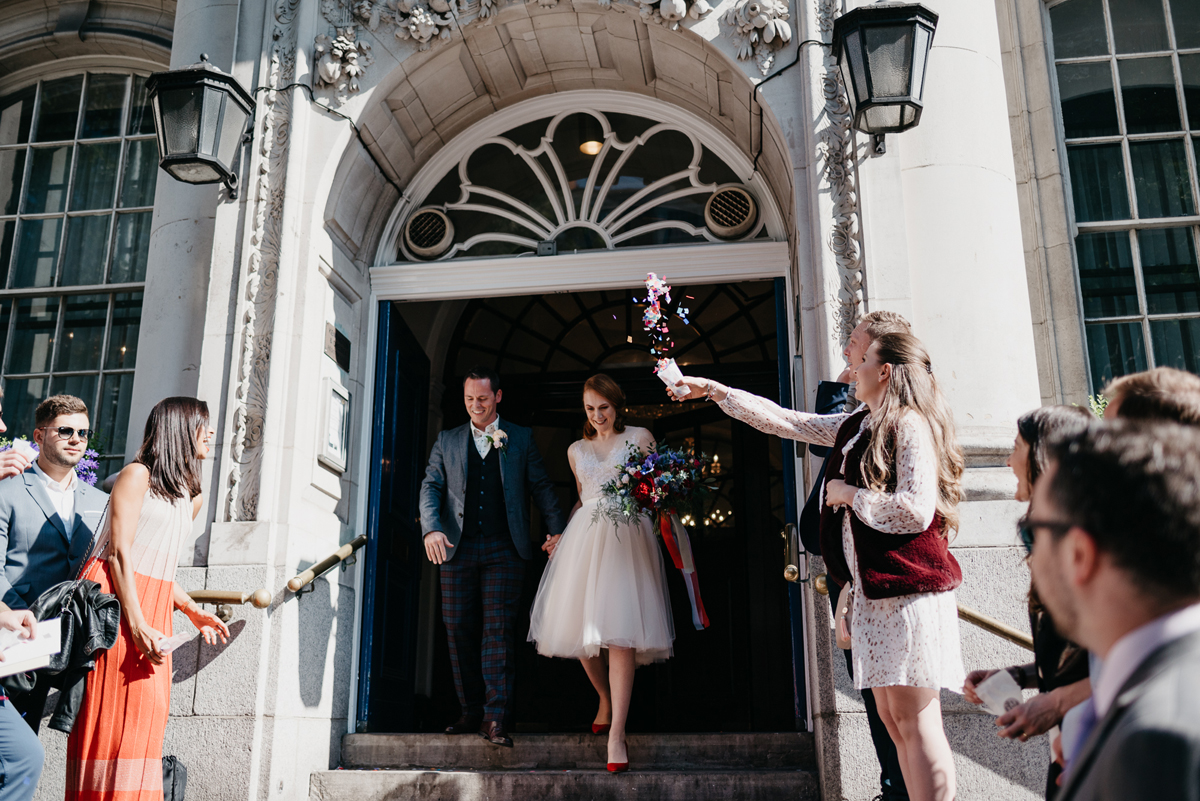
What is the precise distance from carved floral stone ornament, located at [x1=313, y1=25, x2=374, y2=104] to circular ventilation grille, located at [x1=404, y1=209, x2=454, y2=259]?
1111 mm

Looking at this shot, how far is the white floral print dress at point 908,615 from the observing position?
3.11m

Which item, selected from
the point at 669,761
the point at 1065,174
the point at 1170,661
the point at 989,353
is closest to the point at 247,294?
the point at 669,761

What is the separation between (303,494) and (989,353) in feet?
12.8

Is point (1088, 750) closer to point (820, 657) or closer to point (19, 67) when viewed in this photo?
point (820, 657)

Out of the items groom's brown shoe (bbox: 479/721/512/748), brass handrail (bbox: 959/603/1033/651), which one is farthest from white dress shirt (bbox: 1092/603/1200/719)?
groom's brown shoe (bbox: 479/721/512/748)

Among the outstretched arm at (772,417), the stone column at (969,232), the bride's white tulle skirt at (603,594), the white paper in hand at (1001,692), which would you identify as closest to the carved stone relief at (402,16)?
the stone column at (969,232)

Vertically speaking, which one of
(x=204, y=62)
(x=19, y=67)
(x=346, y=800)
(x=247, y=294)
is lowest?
(x=346, y=800)

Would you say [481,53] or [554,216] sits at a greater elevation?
[481,53]

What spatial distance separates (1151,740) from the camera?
3.61ft

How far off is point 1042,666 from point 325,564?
4.11m


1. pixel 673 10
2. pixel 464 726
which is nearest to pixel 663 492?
pixel 464 726

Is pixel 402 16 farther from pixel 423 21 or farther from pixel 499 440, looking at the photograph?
pixel 499 440

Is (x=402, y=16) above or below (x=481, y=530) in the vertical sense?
above

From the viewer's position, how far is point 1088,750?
3.97 ft
